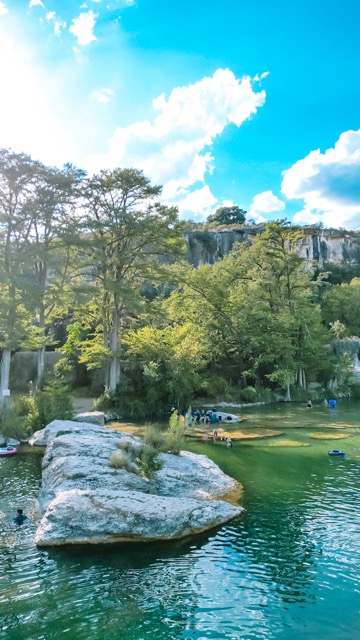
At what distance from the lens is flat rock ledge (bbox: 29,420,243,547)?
9312 millimetres

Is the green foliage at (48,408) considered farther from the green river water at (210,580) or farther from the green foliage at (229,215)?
the green foliage at (229,215)

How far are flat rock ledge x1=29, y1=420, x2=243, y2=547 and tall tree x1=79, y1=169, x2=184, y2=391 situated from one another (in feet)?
49.5

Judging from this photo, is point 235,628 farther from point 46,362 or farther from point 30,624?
point 46,362

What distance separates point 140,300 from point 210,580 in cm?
2128

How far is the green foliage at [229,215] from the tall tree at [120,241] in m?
51.1

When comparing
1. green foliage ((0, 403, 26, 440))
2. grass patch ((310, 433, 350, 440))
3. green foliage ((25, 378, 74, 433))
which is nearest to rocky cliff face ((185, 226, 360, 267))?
grass patch ((310, 433, 350, 440))

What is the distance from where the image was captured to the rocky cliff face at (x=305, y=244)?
197ft

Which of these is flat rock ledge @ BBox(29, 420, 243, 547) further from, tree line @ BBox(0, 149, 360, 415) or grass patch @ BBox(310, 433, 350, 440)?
tree line @ BBox(0, 149, 360, 415)

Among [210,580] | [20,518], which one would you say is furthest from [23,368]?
[210,580]

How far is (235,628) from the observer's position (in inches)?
256

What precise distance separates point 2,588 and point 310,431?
17614mm

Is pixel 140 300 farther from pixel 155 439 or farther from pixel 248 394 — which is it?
pixel 155 439

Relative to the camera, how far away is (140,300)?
28062 millimetres

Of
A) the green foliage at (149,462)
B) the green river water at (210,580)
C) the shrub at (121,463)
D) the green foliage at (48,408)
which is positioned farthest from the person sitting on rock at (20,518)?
the green foliage at (48,408)
